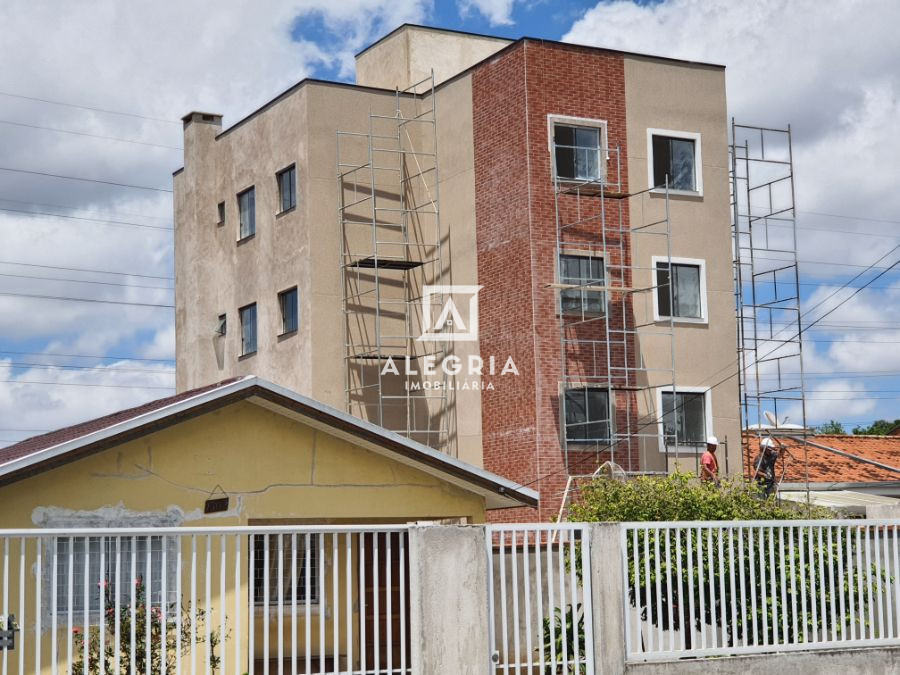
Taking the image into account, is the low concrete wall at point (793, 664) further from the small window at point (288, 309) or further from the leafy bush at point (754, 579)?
the small window at point (288, 309)

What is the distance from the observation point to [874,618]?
1574 cm

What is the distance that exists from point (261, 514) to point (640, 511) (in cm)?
574

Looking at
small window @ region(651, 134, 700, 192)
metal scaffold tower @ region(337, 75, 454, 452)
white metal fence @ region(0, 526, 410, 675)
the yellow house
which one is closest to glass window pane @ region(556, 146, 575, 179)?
small window @ region(651, 134, 700, 192)

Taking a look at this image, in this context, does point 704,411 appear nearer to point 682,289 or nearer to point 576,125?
point 682,289

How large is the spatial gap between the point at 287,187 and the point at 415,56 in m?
5.83

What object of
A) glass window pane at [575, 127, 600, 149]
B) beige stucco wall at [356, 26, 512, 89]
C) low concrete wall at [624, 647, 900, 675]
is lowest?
low concrete wall at [624, 647, 900, 675]

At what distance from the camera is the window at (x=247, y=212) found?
130ft

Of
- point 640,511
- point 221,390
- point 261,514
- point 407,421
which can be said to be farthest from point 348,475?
point 407,421

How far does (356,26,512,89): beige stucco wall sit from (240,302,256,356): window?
26.0ft

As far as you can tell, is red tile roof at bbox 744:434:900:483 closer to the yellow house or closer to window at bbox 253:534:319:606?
the yellow house

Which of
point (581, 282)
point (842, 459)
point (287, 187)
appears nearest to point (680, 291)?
point (581, 282)

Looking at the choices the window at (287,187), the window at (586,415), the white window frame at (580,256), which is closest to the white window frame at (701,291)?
the white window frame at (580,256)

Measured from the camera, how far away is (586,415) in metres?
32.7

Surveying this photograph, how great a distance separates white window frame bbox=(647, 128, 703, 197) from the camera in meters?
34.3
